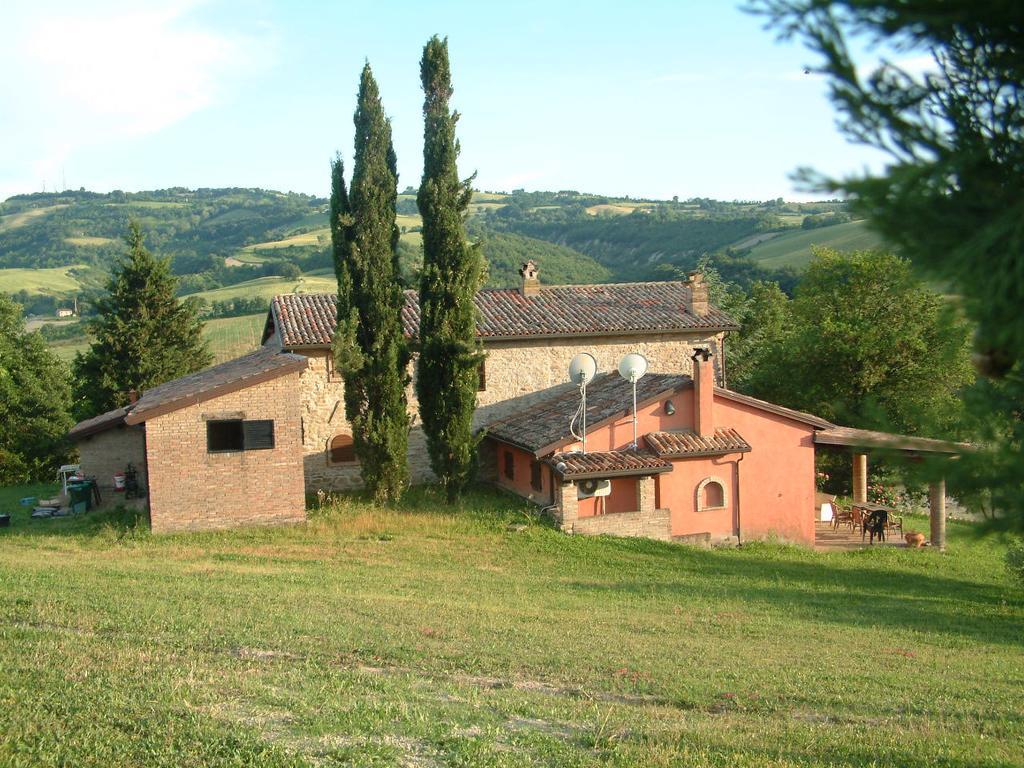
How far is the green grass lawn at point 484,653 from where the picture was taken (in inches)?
283

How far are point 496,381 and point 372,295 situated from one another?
539cm

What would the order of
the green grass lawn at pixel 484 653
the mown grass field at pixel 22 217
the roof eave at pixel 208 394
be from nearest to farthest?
the green grass lawn at pixel 484 653, the roof eave at pixel 208 394, the mown grass field at pixel 22 217

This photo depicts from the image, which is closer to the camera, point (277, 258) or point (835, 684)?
point (835, 684)

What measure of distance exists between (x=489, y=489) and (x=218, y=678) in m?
17.7

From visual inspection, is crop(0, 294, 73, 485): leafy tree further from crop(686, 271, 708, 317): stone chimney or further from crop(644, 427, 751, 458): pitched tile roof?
crop(644, 427, 751, 458): pitched tile roof

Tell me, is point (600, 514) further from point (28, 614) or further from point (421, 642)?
point (28, 614)

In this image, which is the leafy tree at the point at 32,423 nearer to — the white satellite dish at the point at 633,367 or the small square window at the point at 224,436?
the small square window at the point at 224,436

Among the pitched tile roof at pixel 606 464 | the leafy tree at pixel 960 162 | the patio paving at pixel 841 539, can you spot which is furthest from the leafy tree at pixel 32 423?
the leafy tree at pixel 960 162

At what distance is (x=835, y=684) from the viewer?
10367mm

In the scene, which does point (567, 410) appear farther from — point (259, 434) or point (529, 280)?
point (259, 434)

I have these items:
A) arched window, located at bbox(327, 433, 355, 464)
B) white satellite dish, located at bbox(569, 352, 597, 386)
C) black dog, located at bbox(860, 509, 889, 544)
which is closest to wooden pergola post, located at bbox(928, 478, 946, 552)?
black dog, located at bbox(860, 509, 889, 544)

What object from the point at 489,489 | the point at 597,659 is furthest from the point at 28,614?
the point at 489,489

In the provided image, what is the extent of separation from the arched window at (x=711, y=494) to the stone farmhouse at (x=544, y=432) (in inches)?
2.1

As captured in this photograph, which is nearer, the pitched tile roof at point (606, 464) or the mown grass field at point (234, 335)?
the pitched tile roof at point (606, 464)
